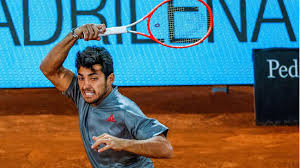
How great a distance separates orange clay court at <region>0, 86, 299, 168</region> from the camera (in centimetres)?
505

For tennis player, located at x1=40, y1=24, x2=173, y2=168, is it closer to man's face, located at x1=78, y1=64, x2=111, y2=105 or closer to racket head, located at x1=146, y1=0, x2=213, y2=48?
man's face, located at x1=78, y1=64, x2=111, y2=105

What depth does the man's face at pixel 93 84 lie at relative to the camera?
9.02 ft

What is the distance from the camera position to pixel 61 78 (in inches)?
118

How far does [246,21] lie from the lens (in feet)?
23.0

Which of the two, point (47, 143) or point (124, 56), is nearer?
point (47, 143)

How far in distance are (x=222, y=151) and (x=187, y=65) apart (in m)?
2.08

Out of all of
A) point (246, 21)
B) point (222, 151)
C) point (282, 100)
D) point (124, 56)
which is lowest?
point (222, 151)

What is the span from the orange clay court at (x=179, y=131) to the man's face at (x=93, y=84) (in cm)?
227

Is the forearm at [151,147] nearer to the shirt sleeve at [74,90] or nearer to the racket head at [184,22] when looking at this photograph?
the shirt sleeve at [74,90]

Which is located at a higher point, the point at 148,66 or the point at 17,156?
the point at 148,66

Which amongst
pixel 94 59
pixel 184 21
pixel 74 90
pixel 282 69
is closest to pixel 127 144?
pixel 94 59

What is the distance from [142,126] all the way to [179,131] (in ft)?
11.7

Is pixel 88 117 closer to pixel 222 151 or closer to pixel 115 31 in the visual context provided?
pixel 115 31

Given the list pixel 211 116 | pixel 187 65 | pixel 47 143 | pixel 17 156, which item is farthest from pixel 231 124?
pixel 17 156
